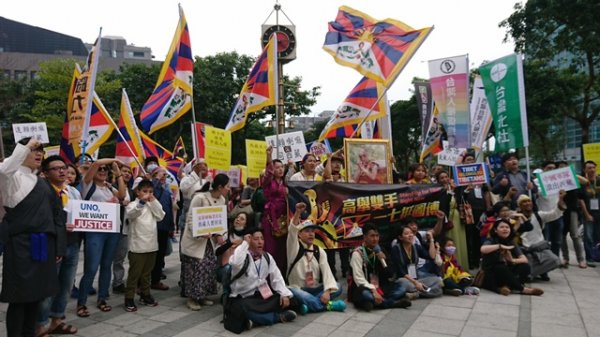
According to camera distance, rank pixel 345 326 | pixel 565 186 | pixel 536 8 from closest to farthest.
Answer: pixel 345 326, pixel 565 186, pixel 536 8

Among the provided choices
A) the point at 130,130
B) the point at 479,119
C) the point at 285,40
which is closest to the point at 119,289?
the point at 130,130

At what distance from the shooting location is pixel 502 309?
5598 millimetres

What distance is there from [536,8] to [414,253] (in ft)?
48.7

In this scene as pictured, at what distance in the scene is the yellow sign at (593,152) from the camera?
8773 mm

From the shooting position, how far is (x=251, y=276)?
5.21 metres

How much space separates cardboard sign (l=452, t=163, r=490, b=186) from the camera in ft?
23.7

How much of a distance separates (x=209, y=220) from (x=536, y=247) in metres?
5.01

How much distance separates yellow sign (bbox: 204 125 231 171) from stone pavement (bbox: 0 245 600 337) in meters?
2.08

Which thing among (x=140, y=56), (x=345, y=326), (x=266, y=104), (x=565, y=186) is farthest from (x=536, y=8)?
(x=140, y=56)

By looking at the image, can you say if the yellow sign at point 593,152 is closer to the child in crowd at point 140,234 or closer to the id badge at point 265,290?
the id badge at point 265,290

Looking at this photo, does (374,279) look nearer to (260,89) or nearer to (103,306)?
(103,306)

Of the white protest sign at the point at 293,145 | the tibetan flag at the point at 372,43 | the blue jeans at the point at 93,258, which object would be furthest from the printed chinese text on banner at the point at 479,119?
the blue jeans at the point at 93,258

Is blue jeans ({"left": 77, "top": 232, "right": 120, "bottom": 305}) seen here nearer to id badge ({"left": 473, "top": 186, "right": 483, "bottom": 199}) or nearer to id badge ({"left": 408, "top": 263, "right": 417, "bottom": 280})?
id badge ({"left": 408, "top": 263, "right": 417, "bottom": 280})

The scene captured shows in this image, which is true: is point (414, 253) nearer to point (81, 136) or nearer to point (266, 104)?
point (266, 104)
